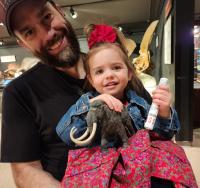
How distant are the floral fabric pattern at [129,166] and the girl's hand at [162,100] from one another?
88 mm

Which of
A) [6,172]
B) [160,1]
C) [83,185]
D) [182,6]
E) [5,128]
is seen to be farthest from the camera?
[160,1]

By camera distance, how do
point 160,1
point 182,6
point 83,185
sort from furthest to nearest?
1. point 160,1
2. point 182,6
3. point 83,185

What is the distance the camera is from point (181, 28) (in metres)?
2.12

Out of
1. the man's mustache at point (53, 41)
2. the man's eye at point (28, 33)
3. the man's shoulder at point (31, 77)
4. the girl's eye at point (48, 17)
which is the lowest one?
the man's shoulder at point (31, 77)

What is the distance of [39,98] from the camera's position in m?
0.85

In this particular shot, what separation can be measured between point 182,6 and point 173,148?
1.66 m

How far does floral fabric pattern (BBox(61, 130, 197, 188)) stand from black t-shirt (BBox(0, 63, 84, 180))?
0.15 meters

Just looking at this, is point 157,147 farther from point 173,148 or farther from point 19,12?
point 19,12

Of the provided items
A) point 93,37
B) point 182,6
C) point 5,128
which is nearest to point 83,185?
point 5,128

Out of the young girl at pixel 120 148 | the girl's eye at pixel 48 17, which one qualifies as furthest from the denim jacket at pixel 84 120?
the girl's eye at pixel 48 17

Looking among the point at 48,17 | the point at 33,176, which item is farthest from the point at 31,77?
the point at 33,176

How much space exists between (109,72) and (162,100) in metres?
0.18

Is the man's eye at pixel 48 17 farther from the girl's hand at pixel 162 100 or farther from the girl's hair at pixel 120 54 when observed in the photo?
the girl's hand at pixel 162 100

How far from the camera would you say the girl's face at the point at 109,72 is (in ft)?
2.62
